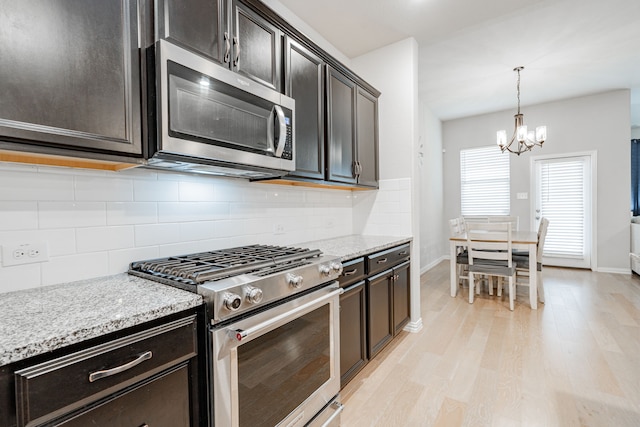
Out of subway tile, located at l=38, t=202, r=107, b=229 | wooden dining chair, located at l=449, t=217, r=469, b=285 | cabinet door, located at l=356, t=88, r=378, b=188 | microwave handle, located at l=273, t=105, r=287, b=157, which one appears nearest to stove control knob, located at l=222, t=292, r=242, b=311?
subway tile, located at l=38, t=202, r=107, b=229

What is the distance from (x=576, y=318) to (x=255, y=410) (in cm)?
341

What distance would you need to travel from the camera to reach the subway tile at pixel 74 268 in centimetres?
120

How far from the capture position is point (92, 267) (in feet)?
4.32

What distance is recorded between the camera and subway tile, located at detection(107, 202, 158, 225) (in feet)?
4.55

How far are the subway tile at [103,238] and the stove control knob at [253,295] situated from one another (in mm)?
725

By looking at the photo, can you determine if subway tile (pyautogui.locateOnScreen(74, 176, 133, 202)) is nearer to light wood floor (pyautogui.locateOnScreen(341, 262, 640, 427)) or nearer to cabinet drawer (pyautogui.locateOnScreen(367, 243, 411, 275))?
cabinet drawer (pyautogui.locateOnScreen(367, 243, 411, 275))

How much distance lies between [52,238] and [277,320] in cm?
97

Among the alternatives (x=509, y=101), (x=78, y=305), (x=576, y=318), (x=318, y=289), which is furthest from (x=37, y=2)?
(x=509, y=101)

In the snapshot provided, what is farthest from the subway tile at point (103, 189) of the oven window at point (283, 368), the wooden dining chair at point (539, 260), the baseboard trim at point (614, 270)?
the baseboard trim at point (614, 270)

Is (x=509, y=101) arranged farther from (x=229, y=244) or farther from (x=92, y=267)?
(x=92, y=267)

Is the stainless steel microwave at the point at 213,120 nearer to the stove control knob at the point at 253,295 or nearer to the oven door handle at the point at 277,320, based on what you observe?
the stove control knob at the point at 253,295

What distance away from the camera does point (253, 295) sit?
1148 millimetres

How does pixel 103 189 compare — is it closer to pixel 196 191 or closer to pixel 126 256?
pixel 126 256

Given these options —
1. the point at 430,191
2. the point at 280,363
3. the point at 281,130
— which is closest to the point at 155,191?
the point at 281,130
